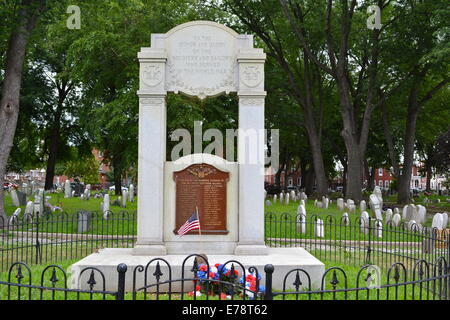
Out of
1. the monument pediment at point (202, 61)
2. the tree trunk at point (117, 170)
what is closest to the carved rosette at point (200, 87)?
the monument pediment at point (202, 61)

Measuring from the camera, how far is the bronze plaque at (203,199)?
9250 mm

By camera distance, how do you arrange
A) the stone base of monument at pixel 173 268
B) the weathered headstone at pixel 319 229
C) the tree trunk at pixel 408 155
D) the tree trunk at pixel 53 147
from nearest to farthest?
1. the stone base of monument at pixel 173 268
2. the weathered headstone at pixel 319 229
3. the tree trunk at pixel 408 155
4. the tree trunk at pixel 53 147

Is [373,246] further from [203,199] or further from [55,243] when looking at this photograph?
[55,243]

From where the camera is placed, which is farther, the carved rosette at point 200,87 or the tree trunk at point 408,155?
the tree trunk at point 408,155

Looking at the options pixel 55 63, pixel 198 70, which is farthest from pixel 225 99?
pixel 198 70

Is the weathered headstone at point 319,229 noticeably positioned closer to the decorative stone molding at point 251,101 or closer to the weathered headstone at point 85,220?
the decorative stone molding at point 251,101

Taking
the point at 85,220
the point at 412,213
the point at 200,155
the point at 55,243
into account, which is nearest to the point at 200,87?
the point at 200,155

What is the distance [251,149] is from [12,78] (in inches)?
467

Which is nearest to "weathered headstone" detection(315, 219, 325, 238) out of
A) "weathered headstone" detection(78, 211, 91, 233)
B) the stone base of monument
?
the stone base of monument

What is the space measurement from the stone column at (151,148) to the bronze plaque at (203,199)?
41 centimetres

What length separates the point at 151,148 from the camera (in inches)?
365

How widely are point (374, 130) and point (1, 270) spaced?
39485 mm

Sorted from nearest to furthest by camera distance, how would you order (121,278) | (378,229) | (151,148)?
(121,278), (151,148), (378,229)

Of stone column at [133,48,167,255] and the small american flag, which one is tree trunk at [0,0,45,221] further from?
the small american flag
